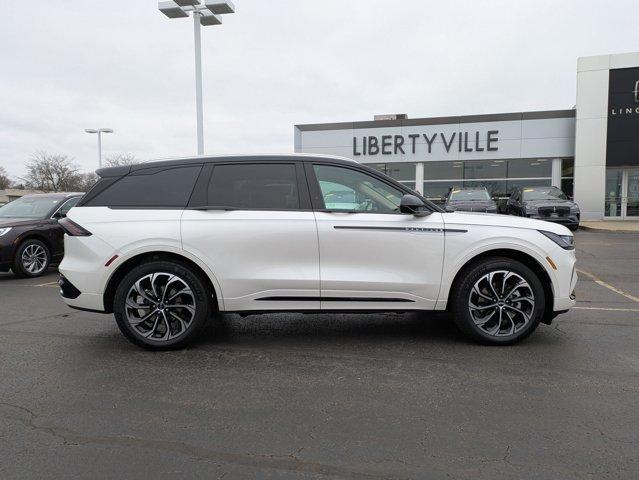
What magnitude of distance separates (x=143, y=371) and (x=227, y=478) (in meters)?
1.81

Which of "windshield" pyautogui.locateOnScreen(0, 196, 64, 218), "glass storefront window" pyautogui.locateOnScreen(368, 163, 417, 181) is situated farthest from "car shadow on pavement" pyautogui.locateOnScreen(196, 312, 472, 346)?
"glass storefront window" pyautogui.locateOnScreen(368, 163, 417, 181)

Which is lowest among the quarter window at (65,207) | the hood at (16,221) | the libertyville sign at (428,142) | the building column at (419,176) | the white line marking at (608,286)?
the white line marking at (608,286)

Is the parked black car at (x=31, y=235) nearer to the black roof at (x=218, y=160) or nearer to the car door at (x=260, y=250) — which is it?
the black roof at (x=218, y=160)

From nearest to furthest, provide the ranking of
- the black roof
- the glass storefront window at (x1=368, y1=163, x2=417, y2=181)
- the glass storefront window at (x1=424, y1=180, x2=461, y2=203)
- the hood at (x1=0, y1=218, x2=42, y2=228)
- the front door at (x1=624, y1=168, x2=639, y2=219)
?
the black roof
the hood at (x1=0, y1=218, x2=42, y2=228)
the front door at (x1=624, y1=168, x2=639, y2=219)
the glass storefront window at (x1=424, y1=180, x2=461, y2=203)
the glass storefront window at (x1=368, y1=163, x2=417, y2=181)

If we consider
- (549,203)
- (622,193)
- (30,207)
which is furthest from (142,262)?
(622,193)

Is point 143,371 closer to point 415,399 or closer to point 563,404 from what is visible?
point 415,399

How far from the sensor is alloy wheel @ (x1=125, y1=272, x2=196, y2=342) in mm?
4430

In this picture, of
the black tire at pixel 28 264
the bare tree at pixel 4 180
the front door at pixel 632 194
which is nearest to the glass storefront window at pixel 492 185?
the front door at pixel 632 194

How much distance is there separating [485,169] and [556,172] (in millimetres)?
3309

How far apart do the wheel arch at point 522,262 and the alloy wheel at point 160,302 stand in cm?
245

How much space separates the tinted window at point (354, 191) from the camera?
451 cm

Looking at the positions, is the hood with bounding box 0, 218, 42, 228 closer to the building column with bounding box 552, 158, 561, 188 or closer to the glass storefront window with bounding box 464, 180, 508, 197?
the glass storefront window with bounding box 464, 180, 508, 197

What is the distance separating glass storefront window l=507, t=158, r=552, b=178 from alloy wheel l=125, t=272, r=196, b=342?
2291cm

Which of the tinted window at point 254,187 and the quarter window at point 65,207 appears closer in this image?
the tinted window at point 254,187
